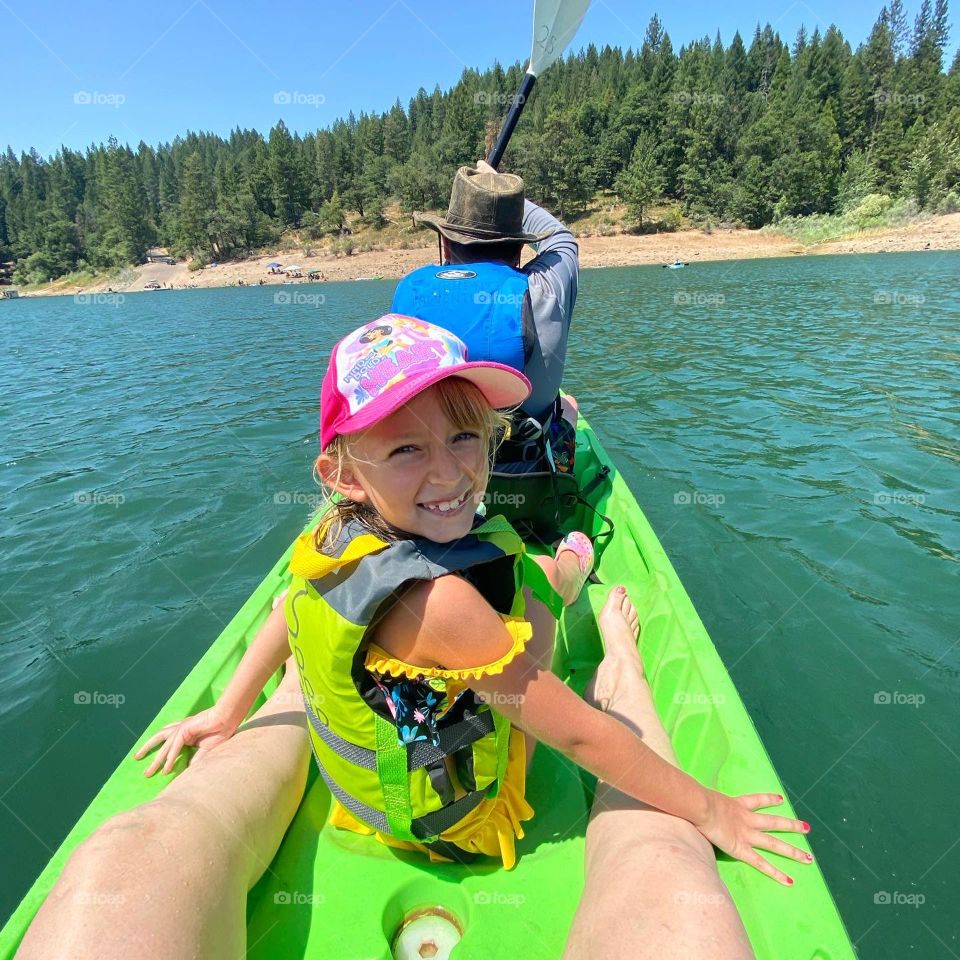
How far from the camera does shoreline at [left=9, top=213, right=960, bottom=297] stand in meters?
42.2

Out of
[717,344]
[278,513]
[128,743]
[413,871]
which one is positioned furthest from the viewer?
[717,344]

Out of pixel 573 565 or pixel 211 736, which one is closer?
pixel 211 736

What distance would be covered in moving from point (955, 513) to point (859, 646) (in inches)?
102

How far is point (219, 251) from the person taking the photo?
76562 millimetres

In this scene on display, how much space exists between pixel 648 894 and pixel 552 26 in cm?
717

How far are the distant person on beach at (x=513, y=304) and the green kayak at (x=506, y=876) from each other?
1.34m

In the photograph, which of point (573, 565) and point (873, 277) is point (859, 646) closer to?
point (573, 565)

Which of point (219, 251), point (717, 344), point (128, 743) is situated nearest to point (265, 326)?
point (717, 344)
